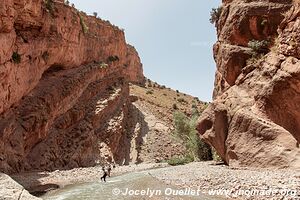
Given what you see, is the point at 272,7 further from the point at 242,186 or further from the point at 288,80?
the point at 242,186

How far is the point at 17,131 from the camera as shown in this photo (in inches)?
1288

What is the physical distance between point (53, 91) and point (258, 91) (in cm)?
2668

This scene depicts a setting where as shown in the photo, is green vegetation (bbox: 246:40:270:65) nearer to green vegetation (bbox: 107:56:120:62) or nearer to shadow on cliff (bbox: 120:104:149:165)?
shadow on cliff (bbox: 120:104:149:165)

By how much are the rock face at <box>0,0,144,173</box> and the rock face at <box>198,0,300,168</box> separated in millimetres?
18321

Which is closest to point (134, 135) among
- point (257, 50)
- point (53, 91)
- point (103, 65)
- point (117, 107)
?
point (117, 107)

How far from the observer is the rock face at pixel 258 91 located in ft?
71.5

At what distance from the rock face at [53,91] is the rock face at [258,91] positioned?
60.1 ft

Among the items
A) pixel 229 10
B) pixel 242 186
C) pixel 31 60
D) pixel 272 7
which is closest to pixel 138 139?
pixel 31 60

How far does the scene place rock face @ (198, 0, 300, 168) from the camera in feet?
71.5

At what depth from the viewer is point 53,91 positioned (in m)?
41.4

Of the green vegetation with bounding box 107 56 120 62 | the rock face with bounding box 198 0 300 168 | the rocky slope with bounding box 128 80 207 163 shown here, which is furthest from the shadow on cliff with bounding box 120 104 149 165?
the rock face with bounding box 198 0 300 168

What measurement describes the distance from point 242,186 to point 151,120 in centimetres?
4837

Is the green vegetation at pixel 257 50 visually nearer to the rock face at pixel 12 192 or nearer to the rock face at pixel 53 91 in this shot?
the rock face at pixel 12 192

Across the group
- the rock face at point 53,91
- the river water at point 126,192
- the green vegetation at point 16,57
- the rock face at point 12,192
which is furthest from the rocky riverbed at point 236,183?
the green vegetation at point 16,57
